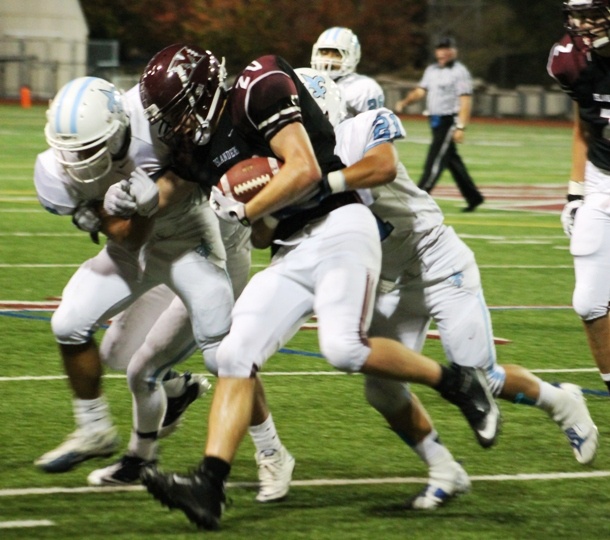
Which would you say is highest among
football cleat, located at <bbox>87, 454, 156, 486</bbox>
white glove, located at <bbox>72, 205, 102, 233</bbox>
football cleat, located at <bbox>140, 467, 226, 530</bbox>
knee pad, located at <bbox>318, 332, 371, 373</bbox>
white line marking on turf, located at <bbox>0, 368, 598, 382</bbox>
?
white glove, located at <bbox>72, 205, 102, 233</bbox>

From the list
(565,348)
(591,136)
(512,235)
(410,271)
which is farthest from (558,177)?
(410,271)

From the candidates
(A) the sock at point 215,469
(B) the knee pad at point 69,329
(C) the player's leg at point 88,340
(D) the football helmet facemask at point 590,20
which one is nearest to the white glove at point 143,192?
(C) the player's leg at point 88,340

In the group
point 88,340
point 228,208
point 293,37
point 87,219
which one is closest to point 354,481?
point 88,340

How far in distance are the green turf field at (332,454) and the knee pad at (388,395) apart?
319 mm

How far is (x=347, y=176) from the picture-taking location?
4.38 metres

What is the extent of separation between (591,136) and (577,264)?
55 cm

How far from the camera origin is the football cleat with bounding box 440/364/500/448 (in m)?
4.48

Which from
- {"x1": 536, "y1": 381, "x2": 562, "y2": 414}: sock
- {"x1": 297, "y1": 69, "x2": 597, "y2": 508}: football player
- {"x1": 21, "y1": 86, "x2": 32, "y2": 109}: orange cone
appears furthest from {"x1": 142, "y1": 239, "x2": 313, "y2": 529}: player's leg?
{"x1": 21, "y1": 86, "x2": 32, "y2": 109}: orange cone

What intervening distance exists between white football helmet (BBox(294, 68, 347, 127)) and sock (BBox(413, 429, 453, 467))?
3.68 ft

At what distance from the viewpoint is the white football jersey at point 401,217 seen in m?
4.68

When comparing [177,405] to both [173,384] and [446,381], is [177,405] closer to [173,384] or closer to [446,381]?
[173,384]

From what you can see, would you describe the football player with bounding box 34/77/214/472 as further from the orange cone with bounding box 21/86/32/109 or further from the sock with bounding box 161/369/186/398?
the orange cone with bounding box 21/86/32/109

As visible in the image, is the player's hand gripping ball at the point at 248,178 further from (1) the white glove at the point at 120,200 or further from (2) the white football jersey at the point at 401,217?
(2) the white football jersey at the point at 401,217

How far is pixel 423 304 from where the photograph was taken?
4.84 m
